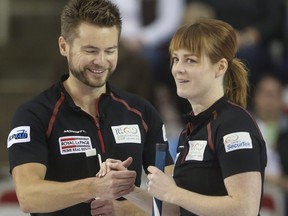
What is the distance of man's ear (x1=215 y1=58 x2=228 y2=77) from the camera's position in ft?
14.5

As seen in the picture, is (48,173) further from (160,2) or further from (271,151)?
(160,2)

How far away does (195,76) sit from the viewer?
4.41 meters

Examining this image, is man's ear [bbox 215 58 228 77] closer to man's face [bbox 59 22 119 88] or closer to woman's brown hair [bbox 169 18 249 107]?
woman's brown hair [bbox 169 18 249 107]

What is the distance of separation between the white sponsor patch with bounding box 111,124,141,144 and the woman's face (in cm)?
58

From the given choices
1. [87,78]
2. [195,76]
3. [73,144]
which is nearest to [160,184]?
[195,76]

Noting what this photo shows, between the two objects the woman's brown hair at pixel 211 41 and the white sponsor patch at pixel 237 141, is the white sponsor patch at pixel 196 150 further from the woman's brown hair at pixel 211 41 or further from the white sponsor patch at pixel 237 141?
the woman's brown hair at pixel 211 41

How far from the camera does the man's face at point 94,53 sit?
476 cm

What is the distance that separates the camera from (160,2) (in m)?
10.5

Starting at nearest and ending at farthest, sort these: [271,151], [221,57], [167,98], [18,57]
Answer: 1. [221,57]
2. [271,151]
3. [167,98]
4. [18,57]

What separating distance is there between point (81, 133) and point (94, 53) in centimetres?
41

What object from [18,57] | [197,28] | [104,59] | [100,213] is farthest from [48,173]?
[18,57]

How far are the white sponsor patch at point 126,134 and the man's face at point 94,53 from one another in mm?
258

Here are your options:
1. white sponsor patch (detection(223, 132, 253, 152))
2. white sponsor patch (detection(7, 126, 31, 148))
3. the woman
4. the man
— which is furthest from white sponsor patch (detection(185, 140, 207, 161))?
white sponsor patch (detection(7, 126, 31, 148))

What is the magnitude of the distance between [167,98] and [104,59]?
544cm
